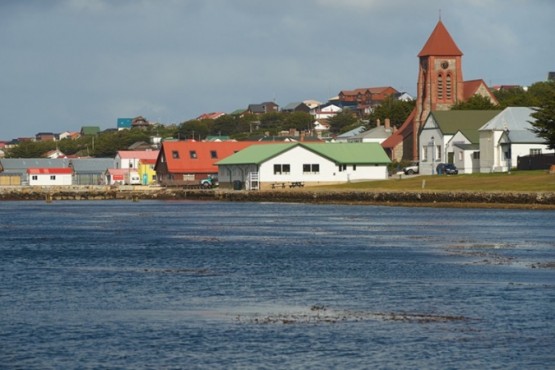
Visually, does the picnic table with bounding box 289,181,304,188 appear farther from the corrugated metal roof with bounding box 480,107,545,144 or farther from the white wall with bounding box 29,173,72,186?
the white wall with bounding box 29,173,72,186

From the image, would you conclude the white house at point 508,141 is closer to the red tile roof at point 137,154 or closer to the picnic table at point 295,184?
the picnic table at point 295,184

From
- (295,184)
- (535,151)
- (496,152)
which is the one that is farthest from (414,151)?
(535,151)

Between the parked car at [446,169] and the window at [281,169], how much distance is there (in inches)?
639

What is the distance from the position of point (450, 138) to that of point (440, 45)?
2926 cm

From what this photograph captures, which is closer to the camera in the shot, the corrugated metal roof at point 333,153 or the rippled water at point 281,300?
the rippled water at point 281,300

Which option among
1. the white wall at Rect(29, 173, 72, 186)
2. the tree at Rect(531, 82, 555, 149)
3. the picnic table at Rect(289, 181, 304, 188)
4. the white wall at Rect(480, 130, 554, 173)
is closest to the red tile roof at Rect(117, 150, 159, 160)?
the white wall at Rect(29, 173, 72, 186)

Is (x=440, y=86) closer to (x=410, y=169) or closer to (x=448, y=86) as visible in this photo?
(x=448, y=86)

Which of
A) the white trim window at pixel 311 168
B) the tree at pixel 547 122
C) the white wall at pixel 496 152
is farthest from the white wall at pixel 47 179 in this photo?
the tree at pixel 547 122

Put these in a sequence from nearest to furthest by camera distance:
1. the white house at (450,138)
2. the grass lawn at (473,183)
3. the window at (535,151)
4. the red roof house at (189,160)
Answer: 1. the grass lawn at (473,183)
2. the window at (535,151)
3. the white house at (450,138)
4. the red roof house at (189,160)

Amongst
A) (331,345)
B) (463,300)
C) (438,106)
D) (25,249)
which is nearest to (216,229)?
(25,249)

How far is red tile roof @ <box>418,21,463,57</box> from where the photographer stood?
160625 millimetres

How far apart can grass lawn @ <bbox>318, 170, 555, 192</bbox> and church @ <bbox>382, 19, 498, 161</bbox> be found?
3375 centimetres

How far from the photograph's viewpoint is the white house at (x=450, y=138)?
5094 inches

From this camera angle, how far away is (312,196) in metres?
115
